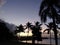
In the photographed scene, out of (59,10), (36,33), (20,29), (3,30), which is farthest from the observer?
(20,29)

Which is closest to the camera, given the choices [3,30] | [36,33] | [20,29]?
[36,33]

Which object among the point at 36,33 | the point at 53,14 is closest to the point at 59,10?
the point at 53,14

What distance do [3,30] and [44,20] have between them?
223ft

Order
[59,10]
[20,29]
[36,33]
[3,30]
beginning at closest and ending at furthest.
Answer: [59,10], [36,33], [3,30], [20,29]

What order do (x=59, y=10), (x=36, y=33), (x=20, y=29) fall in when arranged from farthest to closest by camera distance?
(x=20, y=29) → (x=36, y=33) → (x=59, y=10)

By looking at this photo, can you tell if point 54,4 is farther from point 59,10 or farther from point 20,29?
point 20,29

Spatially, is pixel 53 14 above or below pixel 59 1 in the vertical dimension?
below

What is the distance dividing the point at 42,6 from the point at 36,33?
175 ft

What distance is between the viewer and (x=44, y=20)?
93.4ft

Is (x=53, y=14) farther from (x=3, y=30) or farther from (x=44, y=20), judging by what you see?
(x=3, y=30)

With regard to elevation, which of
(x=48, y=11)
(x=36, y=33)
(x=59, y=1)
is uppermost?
(x=59, y=1)

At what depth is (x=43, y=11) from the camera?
1133 inches

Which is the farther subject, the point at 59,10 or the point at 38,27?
the point at 38,27

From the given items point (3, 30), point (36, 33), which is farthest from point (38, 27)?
point (3, 30)
